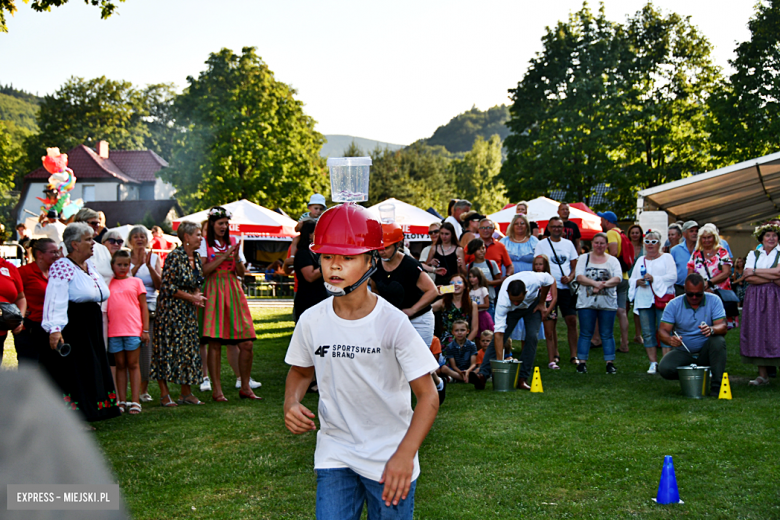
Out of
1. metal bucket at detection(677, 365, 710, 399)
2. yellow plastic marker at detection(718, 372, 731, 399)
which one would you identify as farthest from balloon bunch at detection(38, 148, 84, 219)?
yellow plastic marker at detection(718, 372, 731, 399)

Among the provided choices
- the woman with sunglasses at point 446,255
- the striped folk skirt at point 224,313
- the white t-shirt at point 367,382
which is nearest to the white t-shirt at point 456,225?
the woman with sunglasses at point 446,255

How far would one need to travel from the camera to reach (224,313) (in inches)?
349

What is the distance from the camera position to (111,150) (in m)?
77.8

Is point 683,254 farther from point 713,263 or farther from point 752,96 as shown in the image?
point 752,96

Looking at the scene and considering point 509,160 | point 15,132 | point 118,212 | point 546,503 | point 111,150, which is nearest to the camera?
point 546,503

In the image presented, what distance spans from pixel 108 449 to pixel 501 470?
3466mm

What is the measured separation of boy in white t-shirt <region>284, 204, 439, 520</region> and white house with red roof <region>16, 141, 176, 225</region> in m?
67.9

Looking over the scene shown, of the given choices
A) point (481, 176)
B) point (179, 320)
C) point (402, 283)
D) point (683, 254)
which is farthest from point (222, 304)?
point (481, 176)

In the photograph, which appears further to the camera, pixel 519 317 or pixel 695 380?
pixel 519 317

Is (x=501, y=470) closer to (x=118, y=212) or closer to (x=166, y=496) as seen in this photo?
(x=166, y=496)

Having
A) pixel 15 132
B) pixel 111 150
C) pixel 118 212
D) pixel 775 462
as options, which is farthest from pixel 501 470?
pixel 15 132

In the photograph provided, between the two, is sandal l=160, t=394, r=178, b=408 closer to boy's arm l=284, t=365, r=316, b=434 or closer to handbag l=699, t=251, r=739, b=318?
boy's arm l=284, t=365, r=316, b=434

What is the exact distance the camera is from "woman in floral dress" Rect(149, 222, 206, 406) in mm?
8469

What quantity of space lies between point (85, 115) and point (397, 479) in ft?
247
